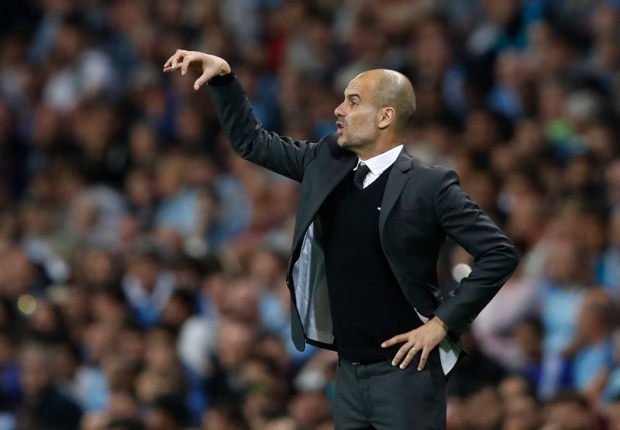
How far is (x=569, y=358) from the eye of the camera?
7012 mm

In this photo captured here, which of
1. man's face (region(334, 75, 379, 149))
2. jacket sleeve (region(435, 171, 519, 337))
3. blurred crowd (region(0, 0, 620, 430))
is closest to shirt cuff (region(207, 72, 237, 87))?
man's face (region(334, 75, 379, 149))

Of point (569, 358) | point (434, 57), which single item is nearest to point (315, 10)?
point (434, 57)

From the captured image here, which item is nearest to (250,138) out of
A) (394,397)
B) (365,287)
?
(365,287)

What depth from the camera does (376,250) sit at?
466 centimetres

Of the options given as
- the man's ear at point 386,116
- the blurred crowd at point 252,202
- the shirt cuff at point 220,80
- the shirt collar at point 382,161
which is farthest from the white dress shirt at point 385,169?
the blurred crowd at point 252,202

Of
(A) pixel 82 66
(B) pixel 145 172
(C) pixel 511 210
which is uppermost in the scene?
(A) pixel 82 66

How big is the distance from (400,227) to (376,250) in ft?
0.41

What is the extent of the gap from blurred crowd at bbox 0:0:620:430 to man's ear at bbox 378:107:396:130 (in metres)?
1.53

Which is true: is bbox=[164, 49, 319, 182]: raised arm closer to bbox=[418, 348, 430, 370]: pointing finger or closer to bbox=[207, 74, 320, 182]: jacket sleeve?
bbox=[207, 74, 320, 182]: jacket sleeve

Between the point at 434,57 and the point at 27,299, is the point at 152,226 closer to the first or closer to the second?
the point at 27,299

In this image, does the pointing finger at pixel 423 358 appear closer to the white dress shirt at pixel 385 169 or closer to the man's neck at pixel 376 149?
the white dress shirt at pixel 385 169

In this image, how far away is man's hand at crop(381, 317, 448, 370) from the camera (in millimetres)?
4569


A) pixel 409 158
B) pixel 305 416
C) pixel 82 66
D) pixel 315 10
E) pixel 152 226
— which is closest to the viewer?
pixel 409 158

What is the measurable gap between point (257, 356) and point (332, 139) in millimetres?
3011
